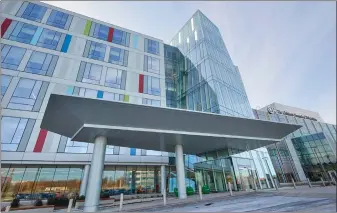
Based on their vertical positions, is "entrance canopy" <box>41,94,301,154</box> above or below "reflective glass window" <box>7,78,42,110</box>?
below

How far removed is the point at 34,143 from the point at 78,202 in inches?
351

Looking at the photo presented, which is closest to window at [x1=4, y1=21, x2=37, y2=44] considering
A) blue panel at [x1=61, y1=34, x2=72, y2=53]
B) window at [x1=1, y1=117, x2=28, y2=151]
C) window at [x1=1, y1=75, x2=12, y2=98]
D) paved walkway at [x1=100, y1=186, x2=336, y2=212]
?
blue panel at [x1=61, y1=34, x2=72, y2=53]

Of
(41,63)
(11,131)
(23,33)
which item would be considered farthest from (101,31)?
(11,131)

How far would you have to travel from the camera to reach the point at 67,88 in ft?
78.7

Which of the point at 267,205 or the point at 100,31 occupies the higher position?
the point at 100,31

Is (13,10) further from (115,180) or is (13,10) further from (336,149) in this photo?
(336,149)

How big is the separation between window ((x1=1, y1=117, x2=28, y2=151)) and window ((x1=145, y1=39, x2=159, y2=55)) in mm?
21331

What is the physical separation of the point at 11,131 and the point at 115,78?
1374 centimetres

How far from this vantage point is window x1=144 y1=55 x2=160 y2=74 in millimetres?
31144

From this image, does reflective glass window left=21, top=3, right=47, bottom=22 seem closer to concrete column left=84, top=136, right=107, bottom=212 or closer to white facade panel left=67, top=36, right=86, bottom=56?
white facade panel left=67, top=36, right=86, bottom=56

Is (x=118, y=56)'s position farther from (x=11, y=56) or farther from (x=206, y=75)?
(x=206, y=75)

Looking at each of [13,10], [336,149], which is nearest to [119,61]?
[13,10]

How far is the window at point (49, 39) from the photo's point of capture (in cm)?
2542

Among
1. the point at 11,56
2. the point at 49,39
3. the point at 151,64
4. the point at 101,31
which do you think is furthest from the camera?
the point at 151,64
